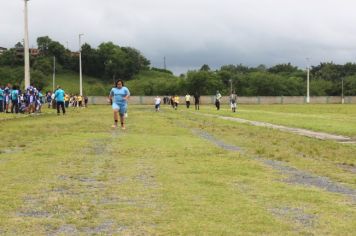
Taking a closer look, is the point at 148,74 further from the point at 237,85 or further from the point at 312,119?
the point at 312,119

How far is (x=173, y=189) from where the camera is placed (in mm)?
8602

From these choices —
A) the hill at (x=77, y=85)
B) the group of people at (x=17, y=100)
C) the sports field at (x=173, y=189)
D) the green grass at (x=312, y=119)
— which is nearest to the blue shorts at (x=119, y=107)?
the sports field at (x=173, y=189)

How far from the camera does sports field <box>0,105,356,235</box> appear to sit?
644cm

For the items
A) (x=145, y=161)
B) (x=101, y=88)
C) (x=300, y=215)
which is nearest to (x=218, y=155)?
(x=145, y=161)

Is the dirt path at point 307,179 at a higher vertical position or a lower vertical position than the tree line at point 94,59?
lower

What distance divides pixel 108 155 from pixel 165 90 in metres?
129

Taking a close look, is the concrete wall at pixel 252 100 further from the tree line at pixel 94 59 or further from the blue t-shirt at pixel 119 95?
the blue t-shirt at pixel 119 95

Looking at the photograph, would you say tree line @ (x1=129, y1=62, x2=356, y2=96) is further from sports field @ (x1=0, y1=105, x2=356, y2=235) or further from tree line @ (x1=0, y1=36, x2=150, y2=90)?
sports field @ (x1=0, y1=105, x2=356, y2=235)

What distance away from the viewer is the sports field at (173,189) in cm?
644

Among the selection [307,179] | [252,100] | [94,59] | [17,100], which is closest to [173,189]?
[307,179]

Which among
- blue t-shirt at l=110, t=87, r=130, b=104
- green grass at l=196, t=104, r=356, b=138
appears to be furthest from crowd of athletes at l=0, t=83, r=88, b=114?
blue t-shirt at l=110, t=87, r=130, b=104

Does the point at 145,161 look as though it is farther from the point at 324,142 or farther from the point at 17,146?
the point at 324,142

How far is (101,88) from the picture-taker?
447 ft

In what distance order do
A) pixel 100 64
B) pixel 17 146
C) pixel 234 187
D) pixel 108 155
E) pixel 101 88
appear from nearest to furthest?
pixel 234 187
pixel 108 155
pixel 17 146
pixel 101 88
pixel 100 64
